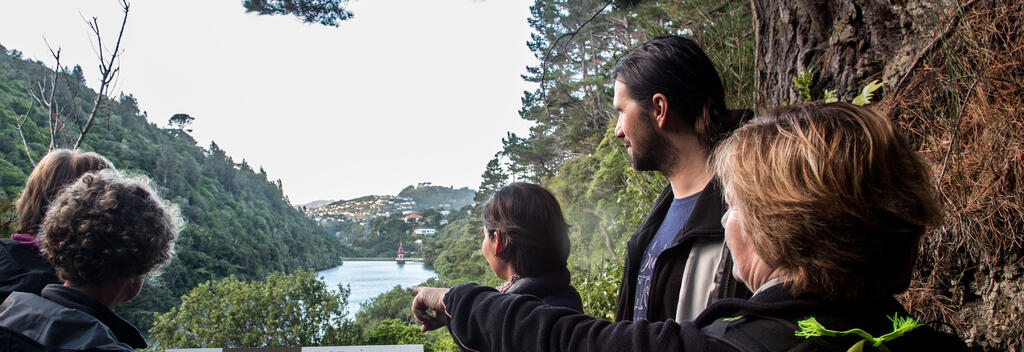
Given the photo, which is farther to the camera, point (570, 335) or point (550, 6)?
point (550, 6)

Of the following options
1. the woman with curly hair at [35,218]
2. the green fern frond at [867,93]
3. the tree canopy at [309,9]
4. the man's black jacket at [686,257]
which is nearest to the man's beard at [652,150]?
the man's black jacket at [686,257]

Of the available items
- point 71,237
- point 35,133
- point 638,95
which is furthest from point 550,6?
point 71,237

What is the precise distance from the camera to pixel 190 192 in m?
3.21

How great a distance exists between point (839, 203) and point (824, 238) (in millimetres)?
29

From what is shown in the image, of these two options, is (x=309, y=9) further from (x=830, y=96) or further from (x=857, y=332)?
(x=857, y=332)

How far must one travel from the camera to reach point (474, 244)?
11.0 feet

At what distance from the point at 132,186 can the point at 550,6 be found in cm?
514

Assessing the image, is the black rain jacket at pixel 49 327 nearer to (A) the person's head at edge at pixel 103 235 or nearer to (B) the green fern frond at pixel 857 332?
(A) the person's head at edge at pixel 103 235

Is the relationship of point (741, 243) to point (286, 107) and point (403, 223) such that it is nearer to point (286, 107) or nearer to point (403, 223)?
point (403, 223)

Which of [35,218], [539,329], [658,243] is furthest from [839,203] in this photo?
[35,218]

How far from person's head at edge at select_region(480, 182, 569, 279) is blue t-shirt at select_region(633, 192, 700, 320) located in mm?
159

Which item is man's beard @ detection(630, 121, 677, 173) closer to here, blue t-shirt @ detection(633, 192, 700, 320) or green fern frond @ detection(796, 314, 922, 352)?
blue t-shirt @ detection(633, 192, 700, 320)

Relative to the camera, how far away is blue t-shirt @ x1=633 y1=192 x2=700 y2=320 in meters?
0.78

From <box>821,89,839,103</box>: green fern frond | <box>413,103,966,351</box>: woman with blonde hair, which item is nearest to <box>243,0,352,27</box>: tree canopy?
<box>821,89,839,103</box>: green fern frond
